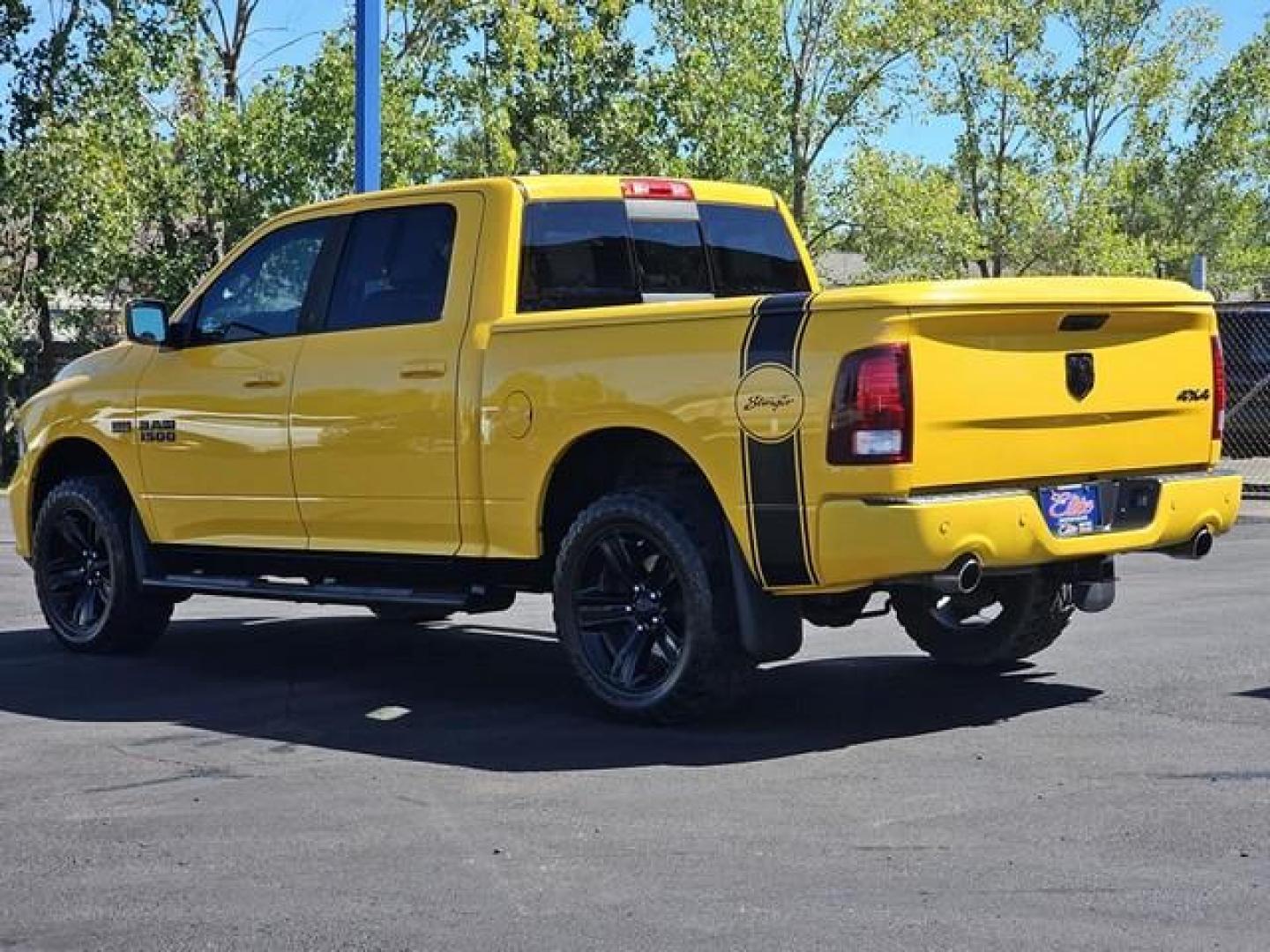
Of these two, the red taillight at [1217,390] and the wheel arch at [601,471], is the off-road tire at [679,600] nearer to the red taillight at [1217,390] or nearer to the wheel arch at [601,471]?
the wheel arch at [601,471]

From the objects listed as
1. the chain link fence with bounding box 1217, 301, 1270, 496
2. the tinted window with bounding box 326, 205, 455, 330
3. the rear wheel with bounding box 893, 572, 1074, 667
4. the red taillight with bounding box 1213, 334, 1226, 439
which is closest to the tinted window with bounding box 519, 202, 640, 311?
the tinted window with bounding box 326, 205, 455, 330

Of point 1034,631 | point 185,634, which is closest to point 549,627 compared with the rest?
point 185,634

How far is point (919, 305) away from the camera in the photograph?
243 inches

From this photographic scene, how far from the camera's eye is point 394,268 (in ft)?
26.1

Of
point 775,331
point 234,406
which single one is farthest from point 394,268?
point 775,331

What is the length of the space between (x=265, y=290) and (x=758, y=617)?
3159 millimetres

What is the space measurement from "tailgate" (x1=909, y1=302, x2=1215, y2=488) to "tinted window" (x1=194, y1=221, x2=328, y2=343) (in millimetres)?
3206

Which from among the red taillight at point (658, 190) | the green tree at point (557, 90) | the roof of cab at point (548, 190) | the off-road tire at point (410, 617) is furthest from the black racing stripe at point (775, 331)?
the green tree at point (557, 90)

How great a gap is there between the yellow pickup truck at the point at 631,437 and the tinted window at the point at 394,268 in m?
0.01

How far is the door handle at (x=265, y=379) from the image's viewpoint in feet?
26.8

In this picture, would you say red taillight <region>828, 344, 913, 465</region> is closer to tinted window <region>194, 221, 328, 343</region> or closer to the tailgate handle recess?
the tailgate handle recess

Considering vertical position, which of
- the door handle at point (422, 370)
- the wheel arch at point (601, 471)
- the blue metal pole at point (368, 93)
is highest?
the blue metal pole at point (368, 93)

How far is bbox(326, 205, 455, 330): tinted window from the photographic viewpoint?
25.4 ft

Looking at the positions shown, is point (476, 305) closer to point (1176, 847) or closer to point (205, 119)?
point (1176, 847)
